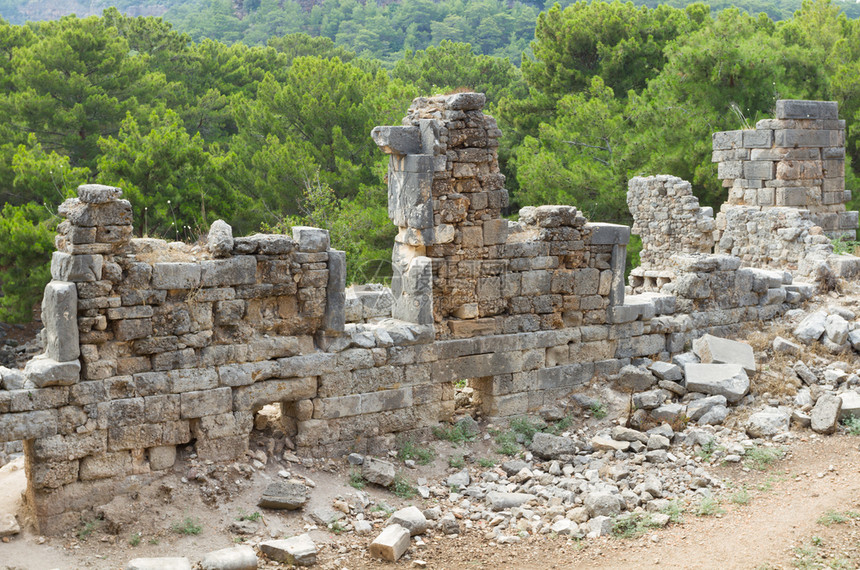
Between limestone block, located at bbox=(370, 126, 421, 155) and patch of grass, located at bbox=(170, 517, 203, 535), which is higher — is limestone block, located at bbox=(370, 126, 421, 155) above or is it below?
above

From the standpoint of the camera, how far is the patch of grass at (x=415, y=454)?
8922 millimetres

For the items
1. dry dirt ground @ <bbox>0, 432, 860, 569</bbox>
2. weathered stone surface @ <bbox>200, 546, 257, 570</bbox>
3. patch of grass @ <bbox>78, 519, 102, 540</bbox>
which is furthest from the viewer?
patch of grass @ <bbox>78, 519, 102, 540</bbox>

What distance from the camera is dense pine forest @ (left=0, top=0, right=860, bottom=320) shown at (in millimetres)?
18125

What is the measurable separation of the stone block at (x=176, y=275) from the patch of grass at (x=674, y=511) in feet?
14.3

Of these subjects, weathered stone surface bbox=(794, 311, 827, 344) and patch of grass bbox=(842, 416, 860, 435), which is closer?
patch of grass bbox=(842, 416, 860, 435)

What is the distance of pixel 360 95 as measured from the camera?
21.2 metres

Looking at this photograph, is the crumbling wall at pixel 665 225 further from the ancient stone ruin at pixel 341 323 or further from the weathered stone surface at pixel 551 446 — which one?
the weathered stone surface at pixel 551 446

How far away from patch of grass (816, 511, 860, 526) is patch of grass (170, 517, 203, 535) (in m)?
4.89

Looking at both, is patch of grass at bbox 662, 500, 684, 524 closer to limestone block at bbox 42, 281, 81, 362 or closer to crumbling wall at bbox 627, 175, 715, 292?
limestone block at bbox 42, 281, 81, 362

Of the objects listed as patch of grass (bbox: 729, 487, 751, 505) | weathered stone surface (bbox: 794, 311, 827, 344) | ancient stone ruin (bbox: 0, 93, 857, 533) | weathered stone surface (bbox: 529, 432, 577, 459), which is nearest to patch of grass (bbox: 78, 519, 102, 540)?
ancient stone ruin (bbox: 0, 93, 857, 533)

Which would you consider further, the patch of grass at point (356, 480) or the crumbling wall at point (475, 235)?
the crumbling wall at point (475, 235)

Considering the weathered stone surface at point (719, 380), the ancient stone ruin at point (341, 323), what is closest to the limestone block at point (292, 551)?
the ancient stone ruin at point (341, 323)

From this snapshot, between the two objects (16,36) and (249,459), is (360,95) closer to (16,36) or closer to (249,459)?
(16,36)

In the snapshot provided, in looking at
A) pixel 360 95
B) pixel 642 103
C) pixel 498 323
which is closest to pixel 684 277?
pixel 498 323
